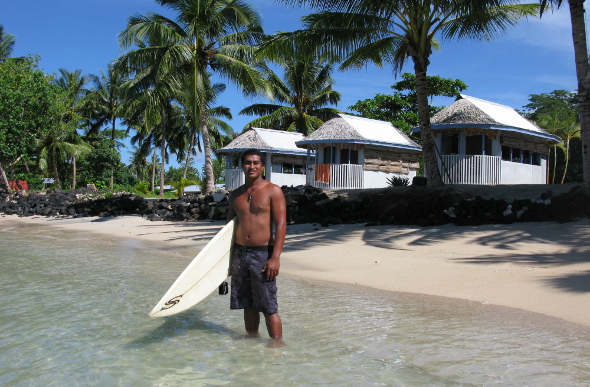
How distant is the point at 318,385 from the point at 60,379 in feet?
6.40

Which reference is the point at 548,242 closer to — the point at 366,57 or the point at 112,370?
the point at 112,370

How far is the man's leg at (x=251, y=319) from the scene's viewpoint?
4648 mm

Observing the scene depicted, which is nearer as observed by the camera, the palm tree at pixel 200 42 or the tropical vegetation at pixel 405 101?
the palm tree at pixel 200 42

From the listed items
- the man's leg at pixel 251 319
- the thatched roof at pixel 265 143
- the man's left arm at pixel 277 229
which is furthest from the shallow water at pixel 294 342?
the thatched roof at pixel 265 143

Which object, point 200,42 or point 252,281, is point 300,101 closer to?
point 200,42

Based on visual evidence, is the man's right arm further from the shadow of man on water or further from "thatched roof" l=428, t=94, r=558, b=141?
"thatched roof" l=428, t=94, r=558, b=141

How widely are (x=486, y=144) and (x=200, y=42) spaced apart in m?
11.9

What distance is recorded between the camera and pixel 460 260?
26.4 feet

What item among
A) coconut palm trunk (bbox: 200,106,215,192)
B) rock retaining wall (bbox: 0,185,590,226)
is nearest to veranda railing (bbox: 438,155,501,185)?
rock retaining wall (bbox: 0,185,590,226)

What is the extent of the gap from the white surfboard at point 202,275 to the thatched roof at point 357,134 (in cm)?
1688

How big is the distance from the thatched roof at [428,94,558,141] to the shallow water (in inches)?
490

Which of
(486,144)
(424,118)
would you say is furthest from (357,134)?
(424,118)

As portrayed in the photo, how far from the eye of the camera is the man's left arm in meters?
4.25

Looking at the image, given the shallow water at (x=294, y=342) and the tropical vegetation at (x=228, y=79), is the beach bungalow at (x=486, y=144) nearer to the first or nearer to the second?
the tropical vegetation at (x=228, y=79)
